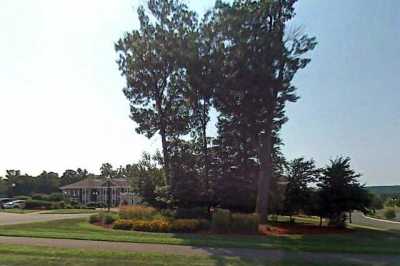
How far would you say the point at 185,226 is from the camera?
2036 centimetres

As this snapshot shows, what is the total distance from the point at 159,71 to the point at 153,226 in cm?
1198

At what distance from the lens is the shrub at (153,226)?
20.3 m

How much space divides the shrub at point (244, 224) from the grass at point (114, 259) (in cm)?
761

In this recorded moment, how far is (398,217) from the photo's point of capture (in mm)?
40625

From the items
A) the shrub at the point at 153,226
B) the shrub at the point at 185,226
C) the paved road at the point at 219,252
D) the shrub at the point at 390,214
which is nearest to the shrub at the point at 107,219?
the shrub at the point at 153,226

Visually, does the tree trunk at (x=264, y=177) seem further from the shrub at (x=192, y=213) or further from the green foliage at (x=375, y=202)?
the green foliage at (x=375, y=202)

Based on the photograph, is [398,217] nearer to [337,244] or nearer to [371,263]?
[337,244]

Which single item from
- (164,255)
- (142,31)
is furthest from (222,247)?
(142,31)

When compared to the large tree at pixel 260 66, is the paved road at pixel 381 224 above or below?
below

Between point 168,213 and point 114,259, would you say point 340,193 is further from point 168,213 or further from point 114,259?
point 114,259

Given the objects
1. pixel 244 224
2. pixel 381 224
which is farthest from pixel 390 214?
pixel 244 224

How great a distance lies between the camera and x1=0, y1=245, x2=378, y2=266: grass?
11016 mm

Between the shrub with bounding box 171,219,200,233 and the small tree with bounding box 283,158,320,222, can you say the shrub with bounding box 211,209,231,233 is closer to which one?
the shrub with bounding box 171,219,200,233

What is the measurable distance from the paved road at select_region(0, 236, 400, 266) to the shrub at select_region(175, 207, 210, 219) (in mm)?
9806
